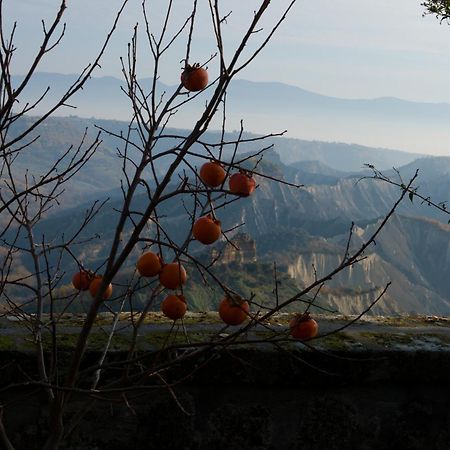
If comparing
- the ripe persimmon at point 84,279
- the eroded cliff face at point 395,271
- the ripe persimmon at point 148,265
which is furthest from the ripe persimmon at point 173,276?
the eroded cliff face at point 395,271

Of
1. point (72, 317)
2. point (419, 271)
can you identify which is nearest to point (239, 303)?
point (72, 317)

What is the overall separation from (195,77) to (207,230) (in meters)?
0.66

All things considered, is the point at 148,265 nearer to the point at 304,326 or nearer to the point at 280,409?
the point at 304,326

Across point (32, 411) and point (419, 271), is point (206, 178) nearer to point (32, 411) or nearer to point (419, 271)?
point (32, 411)

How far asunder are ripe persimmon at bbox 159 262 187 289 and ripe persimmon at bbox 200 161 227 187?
1.08ft

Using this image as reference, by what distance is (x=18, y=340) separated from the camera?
8.79ft

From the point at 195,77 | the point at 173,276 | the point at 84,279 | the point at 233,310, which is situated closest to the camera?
the point at 173,276

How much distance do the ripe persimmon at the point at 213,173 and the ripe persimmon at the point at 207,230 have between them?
14 cm

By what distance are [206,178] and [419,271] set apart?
534 feet

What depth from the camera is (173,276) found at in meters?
1.88

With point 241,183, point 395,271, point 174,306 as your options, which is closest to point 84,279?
point 174,306

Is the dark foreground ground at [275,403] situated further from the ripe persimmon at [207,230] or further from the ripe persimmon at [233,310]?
the ripe persimmon at [207,230]

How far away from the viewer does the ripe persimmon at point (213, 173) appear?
1.94 meters

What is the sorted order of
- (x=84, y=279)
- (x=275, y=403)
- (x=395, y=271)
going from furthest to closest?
(x=395, y=271)
(x=275, y=403)
(x=84, y=279)
